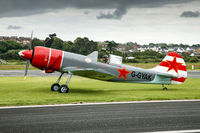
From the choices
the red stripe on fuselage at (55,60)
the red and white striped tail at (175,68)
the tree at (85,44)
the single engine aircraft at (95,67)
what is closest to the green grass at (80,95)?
the single engine aircraft at (95,67)

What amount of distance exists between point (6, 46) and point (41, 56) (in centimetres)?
11107

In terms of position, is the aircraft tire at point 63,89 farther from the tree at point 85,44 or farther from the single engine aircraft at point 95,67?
the tree at point 85,44

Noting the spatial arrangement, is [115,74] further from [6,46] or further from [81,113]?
[6,46]

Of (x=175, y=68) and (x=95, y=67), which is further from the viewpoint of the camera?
(x=175, y=68)

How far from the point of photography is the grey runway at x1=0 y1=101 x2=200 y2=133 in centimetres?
628

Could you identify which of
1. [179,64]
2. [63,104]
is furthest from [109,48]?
[63,104]

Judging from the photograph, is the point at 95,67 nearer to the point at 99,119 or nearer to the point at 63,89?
the point at 63,89

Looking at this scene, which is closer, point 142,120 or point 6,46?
point 142,120

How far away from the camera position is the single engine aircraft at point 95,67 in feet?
45.5

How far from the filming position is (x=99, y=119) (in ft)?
23.9

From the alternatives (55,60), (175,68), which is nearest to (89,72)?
(55,60)

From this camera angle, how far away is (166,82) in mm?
16938

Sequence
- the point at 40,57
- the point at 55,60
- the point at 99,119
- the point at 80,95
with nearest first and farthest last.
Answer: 1. the point at 99,119
2. the point at 80,95
3. the point at 40,57
4. the point at 55,60

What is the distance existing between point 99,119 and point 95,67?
7.76m
